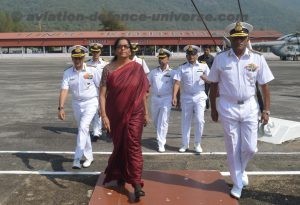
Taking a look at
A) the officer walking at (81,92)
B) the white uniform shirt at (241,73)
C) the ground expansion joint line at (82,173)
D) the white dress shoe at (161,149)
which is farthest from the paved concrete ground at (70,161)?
the white uniform shirt at (241,73)

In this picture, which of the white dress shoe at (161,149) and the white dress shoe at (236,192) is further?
the white dress shoe at (161,149)

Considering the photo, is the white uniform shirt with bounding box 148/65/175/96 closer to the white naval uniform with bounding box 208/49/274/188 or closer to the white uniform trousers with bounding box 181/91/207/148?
the white uniform trousers with bounding box 181/91/207/148

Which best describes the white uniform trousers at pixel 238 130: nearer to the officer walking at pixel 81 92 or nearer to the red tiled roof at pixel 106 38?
the officer walking at pixel 81 92

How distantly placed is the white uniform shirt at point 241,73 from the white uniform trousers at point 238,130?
12 cm

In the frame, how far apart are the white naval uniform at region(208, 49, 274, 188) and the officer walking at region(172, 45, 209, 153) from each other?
8.33 ft

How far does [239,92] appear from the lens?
18.6 ft

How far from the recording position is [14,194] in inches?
241

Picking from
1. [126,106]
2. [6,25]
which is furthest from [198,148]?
[6,25]

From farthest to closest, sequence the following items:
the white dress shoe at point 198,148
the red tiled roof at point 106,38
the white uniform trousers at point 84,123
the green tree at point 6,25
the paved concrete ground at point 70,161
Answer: the green tree at point 6,25 → the red tiled roof at point 106,38 → the white dress shoe at point 198,148 → the white uniform trousers at point 84,123 → the paved concrete ground at point 70,161

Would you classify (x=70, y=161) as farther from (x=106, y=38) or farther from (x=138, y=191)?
(x=106, y=38)

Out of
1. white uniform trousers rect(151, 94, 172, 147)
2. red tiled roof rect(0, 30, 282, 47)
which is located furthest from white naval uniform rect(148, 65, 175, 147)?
red tiled roof rect(0, 30, 282, 47)

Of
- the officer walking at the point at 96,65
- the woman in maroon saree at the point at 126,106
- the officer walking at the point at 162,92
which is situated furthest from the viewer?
the officer walking at the point at 96,65

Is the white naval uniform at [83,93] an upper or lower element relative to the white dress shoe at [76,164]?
upper

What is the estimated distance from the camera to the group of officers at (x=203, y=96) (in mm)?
5680
